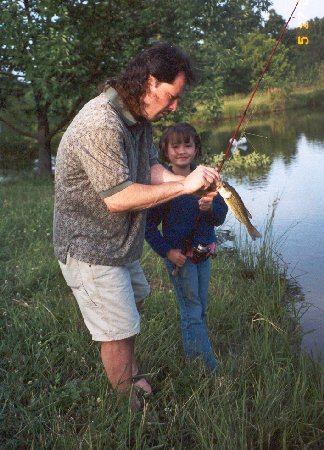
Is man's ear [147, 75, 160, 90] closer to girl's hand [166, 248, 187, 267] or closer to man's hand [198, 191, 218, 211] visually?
man's hand [198, 191, 218, 211]

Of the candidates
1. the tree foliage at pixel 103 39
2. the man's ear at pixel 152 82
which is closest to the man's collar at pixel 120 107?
the man's ear at pixel 152 82

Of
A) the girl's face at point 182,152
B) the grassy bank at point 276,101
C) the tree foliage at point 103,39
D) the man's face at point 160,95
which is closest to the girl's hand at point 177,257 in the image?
the girl's face at point 182,152

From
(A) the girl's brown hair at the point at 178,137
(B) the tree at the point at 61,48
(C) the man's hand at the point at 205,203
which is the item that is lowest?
(C) the man's hand at the point at 205,203

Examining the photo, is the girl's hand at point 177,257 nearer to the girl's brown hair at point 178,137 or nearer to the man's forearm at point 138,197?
the girl's brown hair at point 178,137

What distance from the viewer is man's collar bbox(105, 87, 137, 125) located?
98.4 inches

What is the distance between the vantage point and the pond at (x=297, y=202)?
524 centimetres

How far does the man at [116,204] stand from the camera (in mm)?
2432

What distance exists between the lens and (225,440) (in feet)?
8.08

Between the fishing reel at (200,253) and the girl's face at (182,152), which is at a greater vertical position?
the girl's face at (182,152)

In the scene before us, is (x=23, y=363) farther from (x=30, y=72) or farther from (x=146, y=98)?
(x=30, y=72)

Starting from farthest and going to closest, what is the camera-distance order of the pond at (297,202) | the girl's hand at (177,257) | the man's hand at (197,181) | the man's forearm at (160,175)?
the pond at (297,202), the girl's hand at (177,257), the man's forearm at (160,175), the man's hand at (197,181)

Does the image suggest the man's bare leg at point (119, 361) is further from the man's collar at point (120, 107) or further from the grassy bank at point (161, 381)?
the man's collar at point (120, 107)

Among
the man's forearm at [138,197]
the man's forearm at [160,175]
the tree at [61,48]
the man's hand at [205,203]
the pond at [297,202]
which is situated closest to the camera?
the man's forearm at [138,197]

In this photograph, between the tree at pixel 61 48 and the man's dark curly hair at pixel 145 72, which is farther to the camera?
the tree at pixel 61 48
